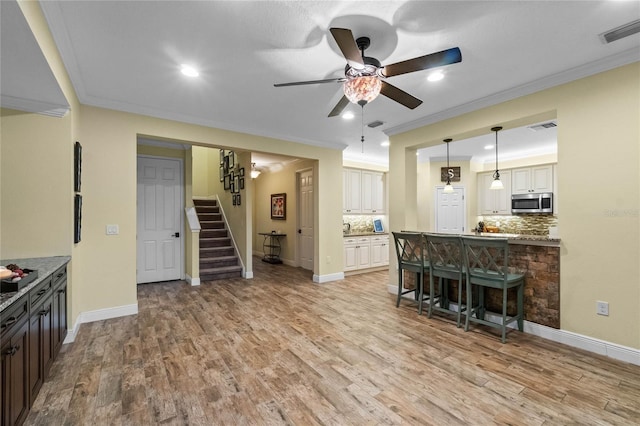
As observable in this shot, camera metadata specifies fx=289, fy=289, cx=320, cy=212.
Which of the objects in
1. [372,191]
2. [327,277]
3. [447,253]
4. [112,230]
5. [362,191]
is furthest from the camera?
[372,191]

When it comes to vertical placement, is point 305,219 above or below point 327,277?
above

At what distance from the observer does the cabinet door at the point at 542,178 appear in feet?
20.9

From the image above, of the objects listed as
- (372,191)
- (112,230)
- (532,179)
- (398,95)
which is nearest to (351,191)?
(372,191)

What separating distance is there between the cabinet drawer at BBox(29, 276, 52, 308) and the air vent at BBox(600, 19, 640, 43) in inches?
188

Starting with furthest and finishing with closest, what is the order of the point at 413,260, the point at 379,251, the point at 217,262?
the point at 379,251, the point at 217,262, the point at 413,260


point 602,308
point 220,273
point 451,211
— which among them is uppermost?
point 451,211

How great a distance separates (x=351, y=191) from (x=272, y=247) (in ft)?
9.22

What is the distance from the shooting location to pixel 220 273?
19.7ft

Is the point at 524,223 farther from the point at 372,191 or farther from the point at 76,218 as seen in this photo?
the point at 76,218

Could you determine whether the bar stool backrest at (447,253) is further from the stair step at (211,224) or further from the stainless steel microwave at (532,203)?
the stair step at (211,224)

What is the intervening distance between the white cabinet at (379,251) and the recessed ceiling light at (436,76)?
4.33 meters

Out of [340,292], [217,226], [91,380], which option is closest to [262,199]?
[217,226]

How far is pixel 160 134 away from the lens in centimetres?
415

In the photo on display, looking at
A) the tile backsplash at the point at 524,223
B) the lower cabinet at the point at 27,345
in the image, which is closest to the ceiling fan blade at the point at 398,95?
the lower cabinet at the point at 27,345
